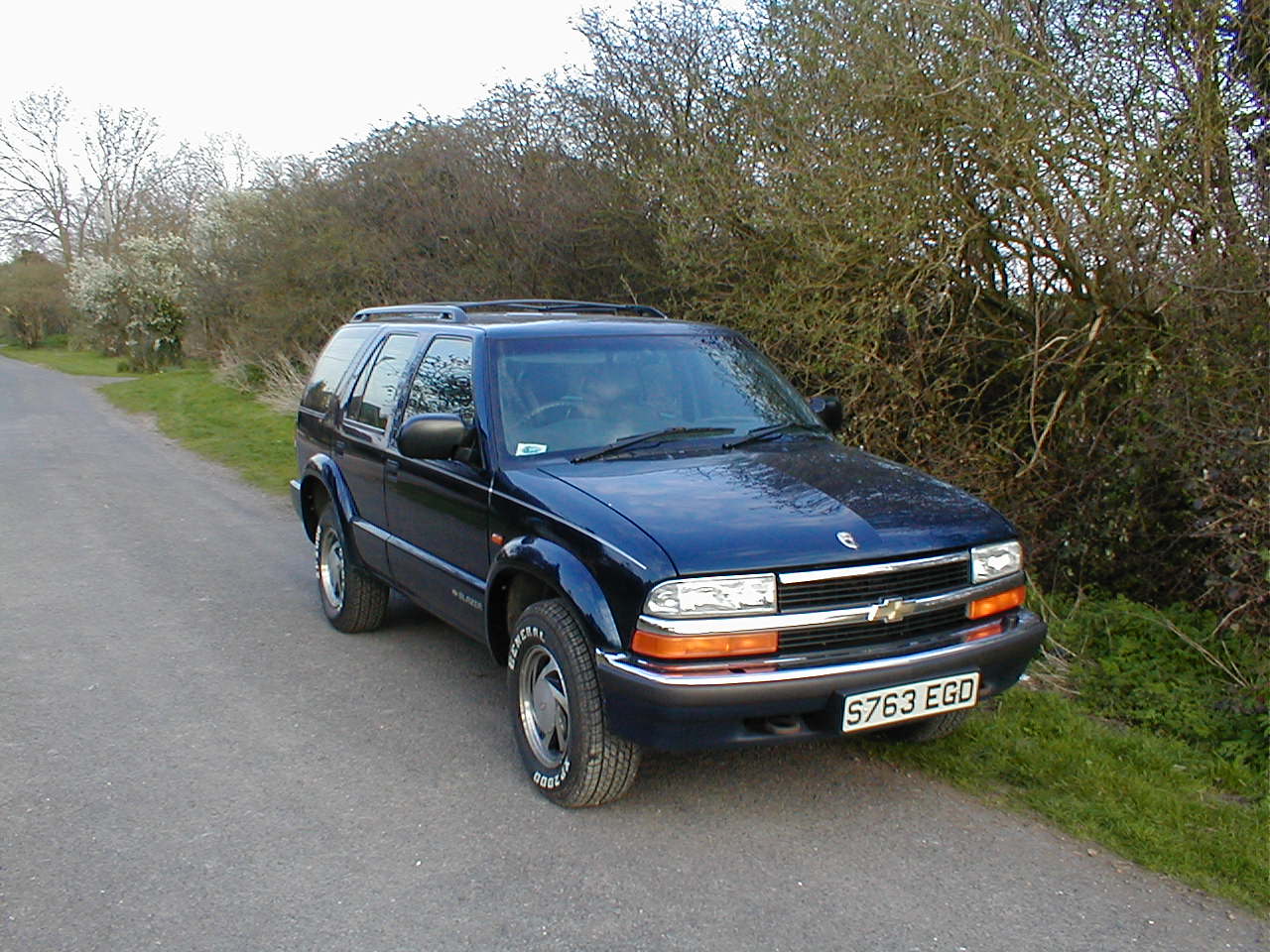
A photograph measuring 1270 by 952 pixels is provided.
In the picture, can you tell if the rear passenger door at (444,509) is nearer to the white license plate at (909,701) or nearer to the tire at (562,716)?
the tire at (562,716)

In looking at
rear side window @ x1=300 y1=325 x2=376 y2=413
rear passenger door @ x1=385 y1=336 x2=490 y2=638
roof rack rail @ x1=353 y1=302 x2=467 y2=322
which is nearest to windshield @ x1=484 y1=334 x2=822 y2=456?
rear passenger door @ x1=385 y1=336 x2=490 y2=638

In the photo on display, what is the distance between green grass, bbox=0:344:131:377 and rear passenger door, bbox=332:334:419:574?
29.0 meters

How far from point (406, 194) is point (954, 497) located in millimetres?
13400

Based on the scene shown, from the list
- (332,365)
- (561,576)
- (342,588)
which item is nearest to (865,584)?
(561,576)

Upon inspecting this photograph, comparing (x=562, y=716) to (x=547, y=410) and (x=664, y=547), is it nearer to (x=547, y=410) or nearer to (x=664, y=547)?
(x=664, y=547)

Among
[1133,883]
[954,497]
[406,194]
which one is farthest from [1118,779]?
[406,194]

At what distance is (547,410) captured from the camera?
506 cm

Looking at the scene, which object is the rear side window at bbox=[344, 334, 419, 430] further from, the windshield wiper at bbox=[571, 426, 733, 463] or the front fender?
the front fender

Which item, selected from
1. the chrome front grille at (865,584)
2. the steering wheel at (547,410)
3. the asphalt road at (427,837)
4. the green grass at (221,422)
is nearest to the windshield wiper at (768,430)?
the steering wheel at (547,410)

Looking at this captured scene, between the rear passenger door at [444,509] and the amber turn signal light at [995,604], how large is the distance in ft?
6.63

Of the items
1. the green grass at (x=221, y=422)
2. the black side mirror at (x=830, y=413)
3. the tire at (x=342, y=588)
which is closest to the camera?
the black side mirror at (x=830, y=413)

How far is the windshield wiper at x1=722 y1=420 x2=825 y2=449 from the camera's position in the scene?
5.13m

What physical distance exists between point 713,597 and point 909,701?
32.5 inches

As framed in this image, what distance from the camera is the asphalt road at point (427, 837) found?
11.4 feet
